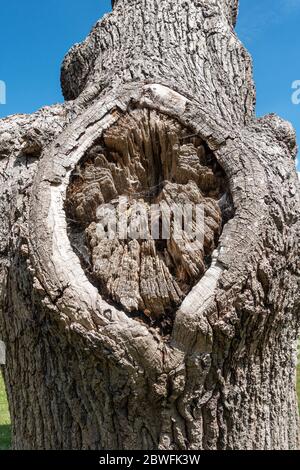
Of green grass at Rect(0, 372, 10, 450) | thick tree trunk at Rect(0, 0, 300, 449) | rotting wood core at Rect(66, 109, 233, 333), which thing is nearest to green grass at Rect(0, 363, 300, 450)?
green grass at Rect(0, 372, 10, 450)

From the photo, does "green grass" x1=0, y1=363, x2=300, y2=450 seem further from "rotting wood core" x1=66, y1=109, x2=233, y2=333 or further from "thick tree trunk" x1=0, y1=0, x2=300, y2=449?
"rotting wood core" x1=66, y1=109, x2=233, y2=333

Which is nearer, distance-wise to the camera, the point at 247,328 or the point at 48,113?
the point at 247,328

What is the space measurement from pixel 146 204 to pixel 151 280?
0.37m

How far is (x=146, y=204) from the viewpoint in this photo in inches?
86.3

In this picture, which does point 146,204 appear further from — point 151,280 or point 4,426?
point 4,426

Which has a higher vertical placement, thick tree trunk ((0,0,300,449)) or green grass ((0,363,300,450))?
thick tree trunk ((0,0,300,449))

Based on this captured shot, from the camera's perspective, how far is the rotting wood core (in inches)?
78.4

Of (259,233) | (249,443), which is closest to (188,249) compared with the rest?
(259,233)

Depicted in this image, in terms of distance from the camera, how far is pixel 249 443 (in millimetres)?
2053

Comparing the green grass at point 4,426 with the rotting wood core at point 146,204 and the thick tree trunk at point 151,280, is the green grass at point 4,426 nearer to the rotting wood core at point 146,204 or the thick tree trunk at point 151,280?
the thick tree trunk at point 151,280

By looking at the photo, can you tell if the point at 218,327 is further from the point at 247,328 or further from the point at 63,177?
the point at 63,177

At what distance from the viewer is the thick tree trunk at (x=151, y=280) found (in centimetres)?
190

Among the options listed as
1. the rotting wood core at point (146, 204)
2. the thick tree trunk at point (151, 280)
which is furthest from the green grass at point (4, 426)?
the rotting wood core at point (146, 204)

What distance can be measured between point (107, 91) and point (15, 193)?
2.19 feet
